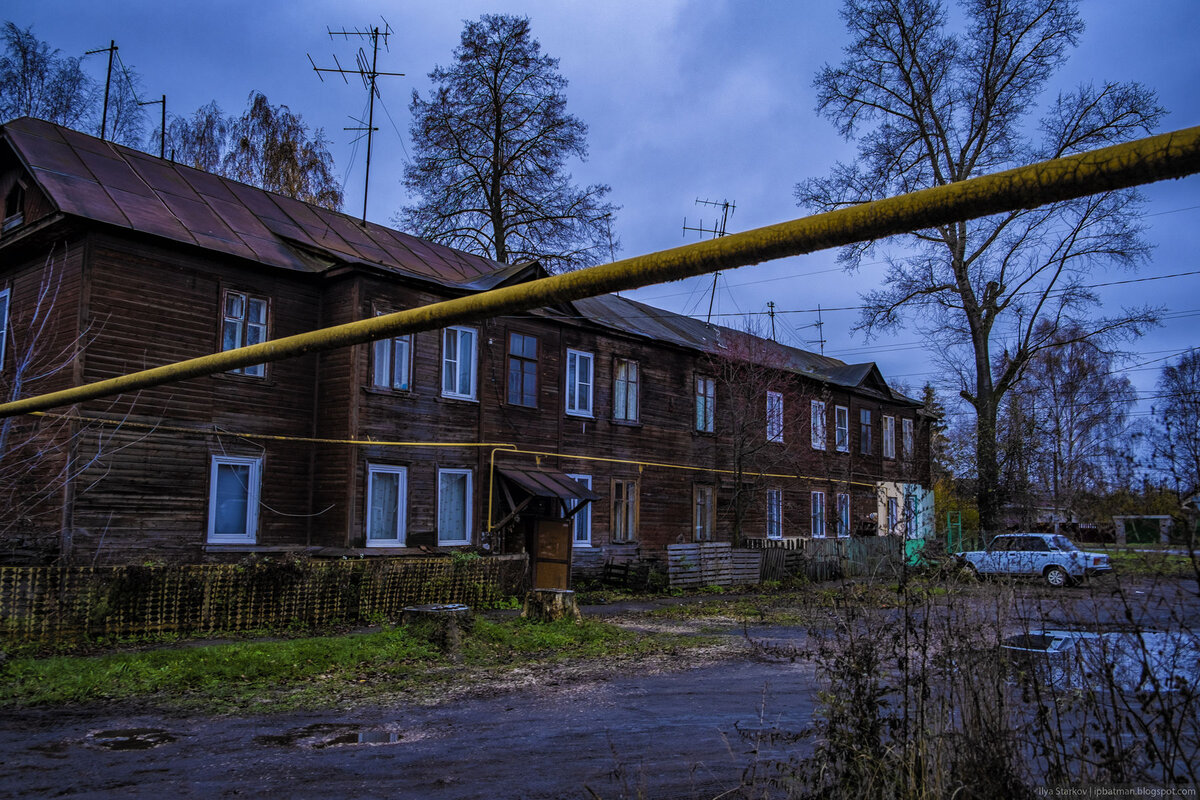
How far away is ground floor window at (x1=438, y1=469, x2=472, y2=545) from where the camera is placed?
19.3 m

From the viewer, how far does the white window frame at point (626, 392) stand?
2445 centimetres

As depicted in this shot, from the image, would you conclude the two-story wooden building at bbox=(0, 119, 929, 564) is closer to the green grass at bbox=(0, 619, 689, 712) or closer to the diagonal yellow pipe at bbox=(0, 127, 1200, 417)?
the green grass at bbox=(0, 619, 689, 712)

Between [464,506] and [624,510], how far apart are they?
6206mm

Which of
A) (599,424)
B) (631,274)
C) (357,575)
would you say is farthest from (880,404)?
(631,274)

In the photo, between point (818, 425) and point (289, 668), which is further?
point (818, 425)

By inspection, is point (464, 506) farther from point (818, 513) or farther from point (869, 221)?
point (869, 221)

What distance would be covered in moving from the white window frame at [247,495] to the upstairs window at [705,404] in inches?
581

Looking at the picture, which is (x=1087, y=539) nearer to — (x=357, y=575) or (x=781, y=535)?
(x=357, y=575)

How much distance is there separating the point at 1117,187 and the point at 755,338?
101 feet

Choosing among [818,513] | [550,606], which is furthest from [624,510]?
[818,513]

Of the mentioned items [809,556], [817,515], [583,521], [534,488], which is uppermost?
[534,488]

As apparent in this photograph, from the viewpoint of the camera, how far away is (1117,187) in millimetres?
1739

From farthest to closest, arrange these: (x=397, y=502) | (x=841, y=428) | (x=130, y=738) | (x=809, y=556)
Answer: (x=841, y=428) < (x=809, y=556) < (x=397, y=502) < (x=130, y=738)

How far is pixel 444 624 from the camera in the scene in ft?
38.7
